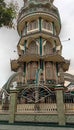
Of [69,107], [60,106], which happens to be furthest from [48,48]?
[60,106]

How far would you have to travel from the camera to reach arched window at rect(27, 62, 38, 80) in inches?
890

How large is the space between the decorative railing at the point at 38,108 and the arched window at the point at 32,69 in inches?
328

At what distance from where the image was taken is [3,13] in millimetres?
9273

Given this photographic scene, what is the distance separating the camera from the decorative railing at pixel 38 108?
13.5 m

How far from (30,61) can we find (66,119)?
1214 centimetres

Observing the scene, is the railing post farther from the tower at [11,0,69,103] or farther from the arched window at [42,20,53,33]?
the arched window at [42,20,53,33]

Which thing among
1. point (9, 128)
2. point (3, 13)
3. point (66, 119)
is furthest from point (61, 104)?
point (3, 13)

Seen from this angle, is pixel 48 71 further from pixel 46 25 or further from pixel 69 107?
pixel 69 107

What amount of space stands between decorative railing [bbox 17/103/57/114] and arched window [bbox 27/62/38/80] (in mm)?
8341

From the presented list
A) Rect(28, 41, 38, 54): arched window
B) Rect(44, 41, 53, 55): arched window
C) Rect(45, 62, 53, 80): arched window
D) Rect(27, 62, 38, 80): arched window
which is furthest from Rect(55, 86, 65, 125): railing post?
Rect(28, 41, 38, 54): arched window

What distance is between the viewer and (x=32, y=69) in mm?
23188

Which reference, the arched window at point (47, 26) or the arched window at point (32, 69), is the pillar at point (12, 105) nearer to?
the arched window at point (32, 69)

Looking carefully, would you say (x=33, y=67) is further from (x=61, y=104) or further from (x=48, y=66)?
(x=61, y=104)

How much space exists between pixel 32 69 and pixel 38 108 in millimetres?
9802
